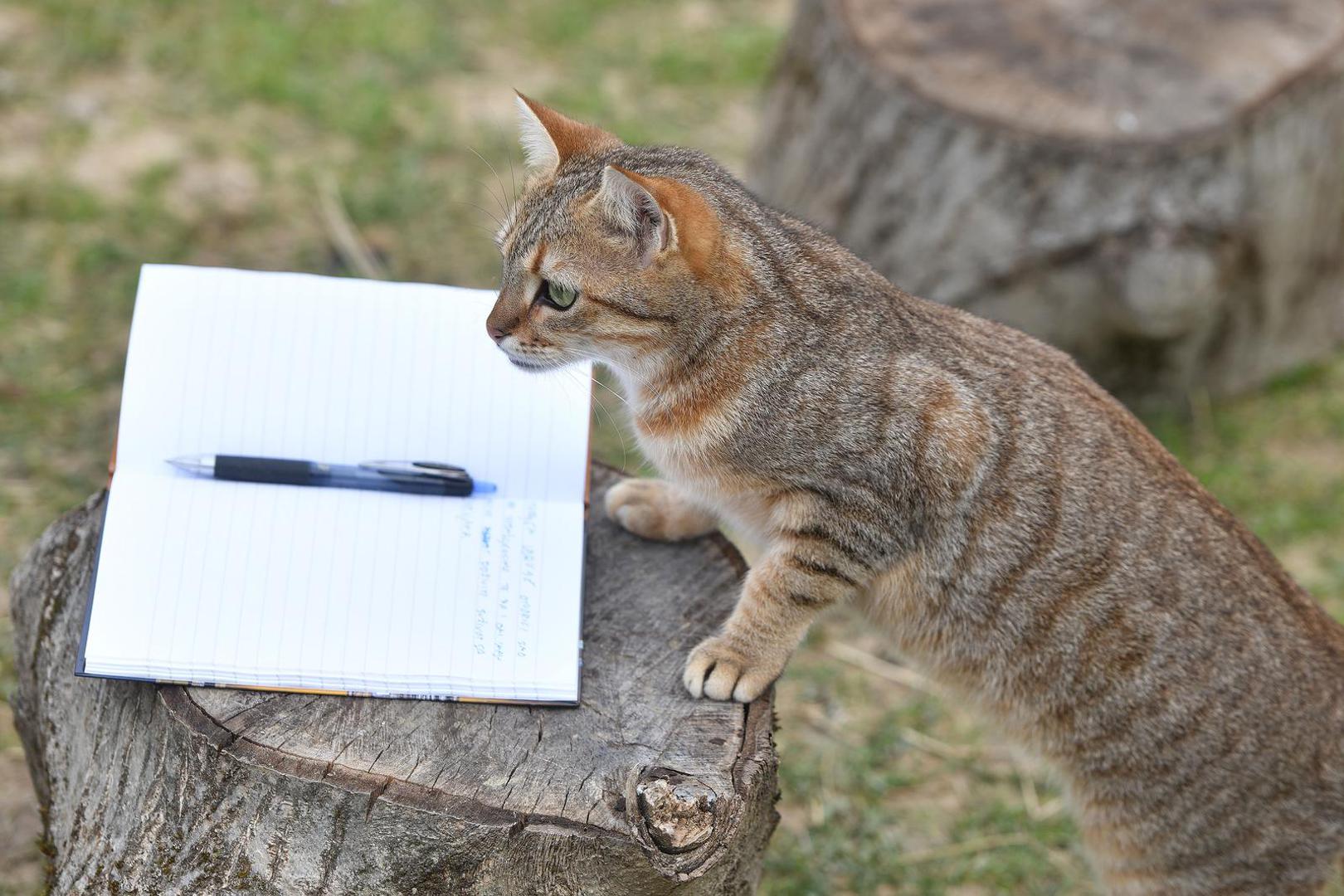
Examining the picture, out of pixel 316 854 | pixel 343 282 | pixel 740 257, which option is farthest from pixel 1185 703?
pixel 343 282

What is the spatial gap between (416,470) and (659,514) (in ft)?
2.05

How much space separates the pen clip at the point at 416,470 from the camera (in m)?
2.64

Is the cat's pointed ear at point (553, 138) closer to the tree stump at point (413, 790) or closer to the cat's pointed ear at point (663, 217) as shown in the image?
the cat's pointed ear at point (663, 217)

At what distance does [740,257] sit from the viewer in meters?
2.69

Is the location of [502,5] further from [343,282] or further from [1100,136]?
[343,282]

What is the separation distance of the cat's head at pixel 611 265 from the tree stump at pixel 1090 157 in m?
A: 2.47

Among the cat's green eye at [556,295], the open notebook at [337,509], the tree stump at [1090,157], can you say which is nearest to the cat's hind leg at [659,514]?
the open notebook at [337,509]

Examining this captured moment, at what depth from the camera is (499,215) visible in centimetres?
600

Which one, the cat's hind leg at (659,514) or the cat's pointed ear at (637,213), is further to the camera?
the cat's hind leg at (659,514)

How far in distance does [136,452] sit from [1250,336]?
4839 millimetres

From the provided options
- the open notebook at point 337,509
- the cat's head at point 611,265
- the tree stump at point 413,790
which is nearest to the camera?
the tree stump at point 413,790

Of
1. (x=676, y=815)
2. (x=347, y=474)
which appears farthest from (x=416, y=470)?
(x=676, y=815)

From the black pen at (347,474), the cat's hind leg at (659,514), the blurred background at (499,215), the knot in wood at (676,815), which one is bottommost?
the blurred background at (499,215)

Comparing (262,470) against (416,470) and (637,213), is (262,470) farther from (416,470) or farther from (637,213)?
(637,213)
